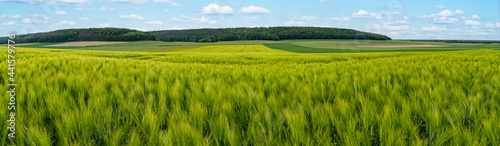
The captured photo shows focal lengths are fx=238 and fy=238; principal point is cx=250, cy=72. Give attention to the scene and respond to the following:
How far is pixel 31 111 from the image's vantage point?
4.78ft

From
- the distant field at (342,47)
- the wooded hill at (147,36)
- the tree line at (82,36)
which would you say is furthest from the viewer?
the wooded hill at (147,36)

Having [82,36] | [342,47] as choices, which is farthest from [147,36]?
[342,47]

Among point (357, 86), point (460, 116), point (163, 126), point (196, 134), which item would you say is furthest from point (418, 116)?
point (163, 126)

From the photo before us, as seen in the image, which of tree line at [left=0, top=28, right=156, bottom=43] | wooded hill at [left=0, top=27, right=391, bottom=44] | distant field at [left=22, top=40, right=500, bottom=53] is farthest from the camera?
wooded hill at [left=0, top=27, right=391, bottom=44]

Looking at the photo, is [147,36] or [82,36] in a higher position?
[147,36]

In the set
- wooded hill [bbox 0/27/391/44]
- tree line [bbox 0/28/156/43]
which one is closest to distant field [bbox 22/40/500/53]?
tree line [bbox 0/28/156/43]

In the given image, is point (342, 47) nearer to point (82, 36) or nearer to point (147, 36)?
point (147, 36)

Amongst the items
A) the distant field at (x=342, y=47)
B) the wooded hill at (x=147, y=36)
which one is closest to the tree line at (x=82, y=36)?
the wooded hill at (x=147, y=36)

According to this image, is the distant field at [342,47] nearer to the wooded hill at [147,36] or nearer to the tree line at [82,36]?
the tree line at [82,36]

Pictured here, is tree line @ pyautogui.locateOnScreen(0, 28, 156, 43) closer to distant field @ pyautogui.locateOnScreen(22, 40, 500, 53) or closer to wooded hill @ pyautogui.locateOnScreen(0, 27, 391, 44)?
wooded hill @ pyautogui.locateOnScreen(0, 27, 391, 44)

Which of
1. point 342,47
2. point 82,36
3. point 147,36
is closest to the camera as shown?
point 342,47

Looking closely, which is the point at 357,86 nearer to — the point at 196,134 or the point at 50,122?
the point at 196,134

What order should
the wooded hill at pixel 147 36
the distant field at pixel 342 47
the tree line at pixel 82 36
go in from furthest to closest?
1. the wooded hill at pixel 147 36
2. the tree line at pixel 82 36
3. the distant field at pixel 342 47

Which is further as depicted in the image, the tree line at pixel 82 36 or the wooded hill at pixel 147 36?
the wooded hill at pixel 147 36
